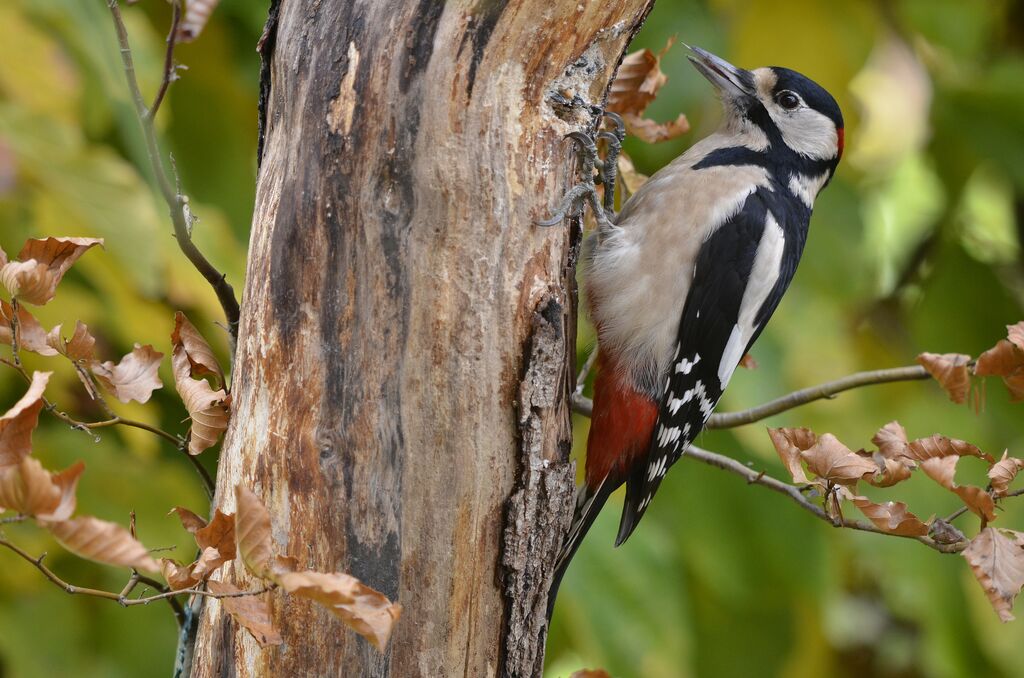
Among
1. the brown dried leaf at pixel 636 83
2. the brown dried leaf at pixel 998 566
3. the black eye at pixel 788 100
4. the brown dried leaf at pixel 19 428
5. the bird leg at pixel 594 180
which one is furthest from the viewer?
the black eye at pixel 788 100

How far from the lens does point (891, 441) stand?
→ 67.0 inches

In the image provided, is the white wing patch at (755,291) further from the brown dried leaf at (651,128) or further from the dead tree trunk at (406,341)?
the dead tree trunk at (406,341)

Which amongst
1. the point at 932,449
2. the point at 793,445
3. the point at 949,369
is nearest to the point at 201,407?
the point at 793,445

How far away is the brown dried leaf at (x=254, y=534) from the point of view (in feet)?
4.02

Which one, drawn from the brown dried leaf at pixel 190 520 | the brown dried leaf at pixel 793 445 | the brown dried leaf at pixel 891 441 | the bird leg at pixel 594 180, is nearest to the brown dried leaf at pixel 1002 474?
the brown dried leaf at pixel 891 441

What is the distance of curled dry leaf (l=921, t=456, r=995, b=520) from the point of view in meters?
1.51

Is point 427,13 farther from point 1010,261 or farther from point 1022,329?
point 1010,261

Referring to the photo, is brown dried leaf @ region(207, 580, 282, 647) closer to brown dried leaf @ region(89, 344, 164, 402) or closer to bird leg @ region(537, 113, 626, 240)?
brown dried leaf @ region(89, 344, 164, 402)

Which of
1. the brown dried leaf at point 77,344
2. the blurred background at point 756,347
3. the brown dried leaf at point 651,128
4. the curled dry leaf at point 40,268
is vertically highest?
the curled dry leaf at point 40,268

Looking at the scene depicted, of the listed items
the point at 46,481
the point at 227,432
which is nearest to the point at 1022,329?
the point at 227,432

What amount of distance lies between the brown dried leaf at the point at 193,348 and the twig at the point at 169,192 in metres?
0.08

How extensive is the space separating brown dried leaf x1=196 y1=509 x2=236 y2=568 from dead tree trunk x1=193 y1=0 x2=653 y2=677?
219 millimetres

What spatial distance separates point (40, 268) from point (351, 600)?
60cm

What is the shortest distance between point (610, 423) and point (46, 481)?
157 cm
